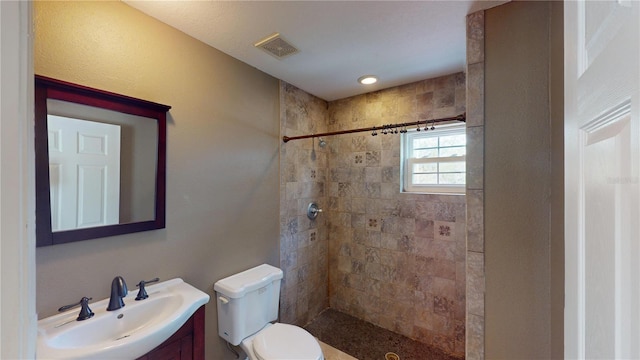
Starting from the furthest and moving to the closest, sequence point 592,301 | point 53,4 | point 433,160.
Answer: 1. point 433,160
2. point 53,4
3. point 592,301

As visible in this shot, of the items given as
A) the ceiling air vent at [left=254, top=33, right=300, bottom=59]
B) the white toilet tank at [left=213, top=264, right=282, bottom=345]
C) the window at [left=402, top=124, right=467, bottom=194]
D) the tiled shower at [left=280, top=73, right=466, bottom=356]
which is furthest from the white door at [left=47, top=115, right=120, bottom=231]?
the window at [left=402, top=124, right=467, bottom=194]

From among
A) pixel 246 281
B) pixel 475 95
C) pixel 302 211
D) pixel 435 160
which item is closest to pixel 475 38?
pixel 475 95

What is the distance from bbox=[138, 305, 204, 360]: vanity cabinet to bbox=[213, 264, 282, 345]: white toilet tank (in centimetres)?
21

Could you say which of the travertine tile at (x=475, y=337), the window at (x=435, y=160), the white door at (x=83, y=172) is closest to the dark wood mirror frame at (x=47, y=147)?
the white door at (x=83, y=172)

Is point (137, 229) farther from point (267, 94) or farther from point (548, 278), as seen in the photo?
point (548, 278)

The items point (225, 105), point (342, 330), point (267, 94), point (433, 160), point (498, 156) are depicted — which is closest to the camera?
point (498, 156)

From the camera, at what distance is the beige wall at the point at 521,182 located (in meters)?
1.05

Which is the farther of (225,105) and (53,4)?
(225,105)

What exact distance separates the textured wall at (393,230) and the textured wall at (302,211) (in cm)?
14

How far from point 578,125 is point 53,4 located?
6.10 ft

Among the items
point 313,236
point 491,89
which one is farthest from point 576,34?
point 313,236

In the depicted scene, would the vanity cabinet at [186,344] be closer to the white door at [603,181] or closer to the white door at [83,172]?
the white door at [83,172]

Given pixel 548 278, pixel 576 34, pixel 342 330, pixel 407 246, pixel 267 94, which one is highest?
pixel 267 94

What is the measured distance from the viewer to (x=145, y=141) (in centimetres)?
133
